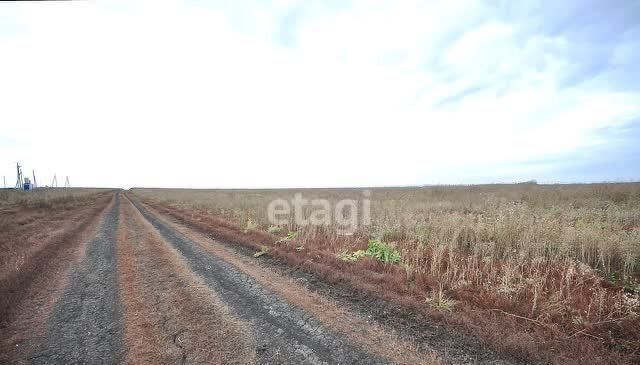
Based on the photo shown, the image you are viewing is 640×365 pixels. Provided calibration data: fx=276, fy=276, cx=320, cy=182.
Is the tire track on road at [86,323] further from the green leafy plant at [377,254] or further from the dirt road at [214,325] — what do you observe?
the green leafy plant at [377,254]

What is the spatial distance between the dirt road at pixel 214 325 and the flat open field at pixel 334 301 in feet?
0.09

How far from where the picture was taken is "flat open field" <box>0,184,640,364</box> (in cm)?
399

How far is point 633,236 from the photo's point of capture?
682cm

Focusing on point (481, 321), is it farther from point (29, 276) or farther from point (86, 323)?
point (29, 276)

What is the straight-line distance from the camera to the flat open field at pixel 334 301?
3994 millimetres

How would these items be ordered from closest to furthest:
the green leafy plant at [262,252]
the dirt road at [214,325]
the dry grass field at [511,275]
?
the dirt road at [214,325] < the dry grass field at [511,275] < the green leafy plant at [262,252]

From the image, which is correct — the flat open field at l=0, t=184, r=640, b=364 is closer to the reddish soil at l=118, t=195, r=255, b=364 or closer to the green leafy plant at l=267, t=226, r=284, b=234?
the reddish soil at l=118, t=195, r=255, b=364

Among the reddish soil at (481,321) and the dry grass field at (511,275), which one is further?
the dry grass field at (511,275)

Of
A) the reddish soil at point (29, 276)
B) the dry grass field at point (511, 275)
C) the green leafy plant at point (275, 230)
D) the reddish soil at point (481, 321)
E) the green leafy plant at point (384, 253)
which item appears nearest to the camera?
the reddish soil at point (481, 321)

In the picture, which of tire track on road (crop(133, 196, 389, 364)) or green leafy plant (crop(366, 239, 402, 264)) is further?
green leafy plant (crop(366, 239, 402, 264))

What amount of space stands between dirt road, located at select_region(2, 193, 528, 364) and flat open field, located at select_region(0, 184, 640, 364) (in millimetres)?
27

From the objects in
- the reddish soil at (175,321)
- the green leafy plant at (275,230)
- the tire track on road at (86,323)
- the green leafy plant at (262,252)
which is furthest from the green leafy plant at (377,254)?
the tire track on road at (86,323)

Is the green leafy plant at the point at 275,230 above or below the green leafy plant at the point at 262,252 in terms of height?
above

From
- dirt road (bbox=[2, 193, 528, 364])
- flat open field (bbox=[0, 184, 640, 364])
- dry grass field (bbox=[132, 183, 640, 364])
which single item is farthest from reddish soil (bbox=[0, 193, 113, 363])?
dry grass field (bbox=[132, 183, 640, 364])
